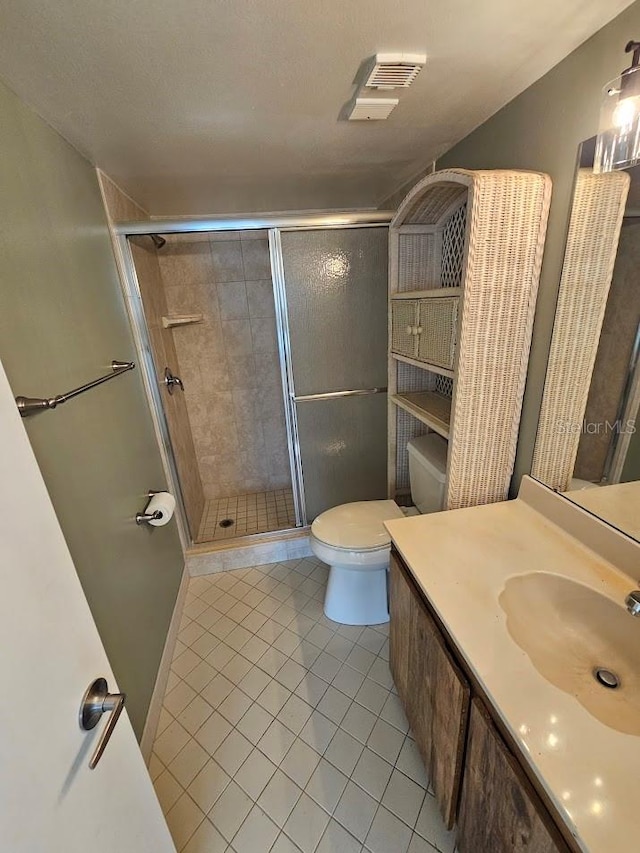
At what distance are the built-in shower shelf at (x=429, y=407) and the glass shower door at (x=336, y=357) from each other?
315 millimetres

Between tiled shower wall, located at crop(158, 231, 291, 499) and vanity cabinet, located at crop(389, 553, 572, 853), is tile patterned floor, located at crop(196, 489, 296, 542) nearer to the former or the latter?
tiled shower wall, located at crop(158, 231, 291, 499)

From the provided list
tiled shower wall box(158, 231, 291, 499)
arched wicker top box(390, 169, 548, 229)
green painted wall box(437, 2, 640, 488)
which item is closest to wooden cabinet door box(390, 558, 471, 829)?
green painted wall box(437, 2, 640, 488)

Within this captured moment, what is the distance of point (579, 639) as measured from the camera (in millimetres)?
933

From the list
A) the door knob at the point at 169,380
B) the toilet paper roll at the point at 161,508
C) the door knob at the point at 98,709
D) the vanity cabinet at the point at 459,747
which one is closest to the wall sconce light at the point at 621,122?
the vanity cabinet at the point at 459,747

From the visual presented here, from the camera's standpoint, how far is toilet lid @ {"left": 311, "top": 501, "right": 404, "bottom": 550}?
167cm

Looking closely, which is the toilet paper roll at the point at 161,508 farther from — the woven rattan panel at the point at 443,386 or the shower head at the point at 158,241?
the shower head at the point at 158,241

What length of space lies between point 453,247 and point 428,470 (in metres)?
0.99

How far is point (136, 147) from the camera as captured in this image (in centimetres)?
137

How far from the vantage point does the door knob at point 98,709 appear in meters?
0.62

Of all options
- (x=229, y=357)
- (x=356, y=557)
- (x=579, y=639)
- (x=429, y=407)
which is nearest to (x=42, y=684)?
(x=579, y=639)

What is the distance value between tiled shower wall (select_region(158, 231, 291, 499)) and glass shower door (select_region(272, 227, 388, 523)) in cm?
79

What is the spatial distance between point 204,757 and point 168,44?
2.16 m

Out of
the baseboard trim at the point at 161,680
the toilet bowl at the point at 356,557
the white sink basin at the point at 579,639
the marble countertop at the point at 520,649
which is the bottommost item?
the baseboard trim at the point at 161,680

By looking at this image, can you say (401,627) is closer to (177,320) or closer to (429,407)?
(429,407)
